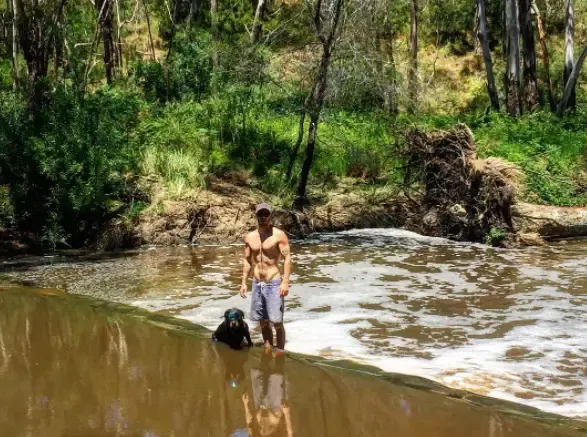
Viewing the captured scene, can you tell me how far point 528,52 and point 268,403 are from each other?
878 inches

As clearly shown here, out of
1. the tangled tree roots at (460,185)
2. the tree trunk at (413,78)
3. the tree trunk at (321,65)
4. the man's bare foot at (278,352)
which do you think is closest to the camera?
the man's bare foot at (278,352)

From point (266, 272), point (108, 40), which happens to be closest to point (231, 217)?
point (266, 272)

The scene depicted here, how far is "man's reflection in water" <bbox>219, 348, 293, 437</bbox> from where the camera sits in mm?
4895

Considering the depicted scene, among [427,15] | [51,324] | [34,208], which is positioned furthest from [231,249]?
[427,15]

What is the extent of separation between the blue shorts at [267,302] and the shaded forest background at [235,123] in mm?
8953

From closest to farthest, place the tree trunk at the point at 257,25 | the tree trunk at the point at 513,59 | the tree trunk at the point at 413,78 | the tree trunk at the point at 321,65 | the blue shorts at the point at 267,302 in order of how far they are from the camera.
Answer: the blue shorts at the point at 267,302
the tree trunk at the point at 321,65
the tree trunk at the point at 413,78
the tree trunk at the point at 513,59
the tree trunk at the point at 257,25

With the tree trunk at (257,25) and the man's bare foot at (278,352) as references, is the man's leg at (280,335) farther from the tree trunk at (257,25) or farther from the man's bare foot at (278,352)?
the tree trunk at (257,25)

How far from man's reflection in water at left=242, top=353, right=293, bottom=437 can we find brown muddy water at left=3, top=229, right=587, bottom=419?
99 centimetres

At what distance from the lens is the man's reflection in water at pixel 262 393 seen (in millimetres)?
4895

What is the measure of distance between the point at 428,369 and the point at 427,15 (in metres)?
30.6

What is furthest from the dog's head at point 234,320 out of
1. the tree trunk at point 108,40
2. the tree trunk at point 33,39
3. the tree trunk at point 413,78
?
the tree trunk at point 108,40

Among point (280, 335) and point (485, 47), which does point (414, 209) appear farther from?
point (280, 335)

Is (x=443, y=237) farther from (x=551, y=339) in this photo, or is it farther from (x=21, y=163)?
(x=21, y=163)

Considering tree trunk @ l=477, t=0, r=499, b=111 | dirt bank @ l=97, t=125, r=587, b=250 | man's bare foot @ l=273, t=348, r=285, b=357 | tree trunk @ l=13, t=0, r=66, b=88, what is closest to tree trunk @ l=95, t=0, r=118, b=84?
tree trunk @ l=13, t=0, r=66, b=88
